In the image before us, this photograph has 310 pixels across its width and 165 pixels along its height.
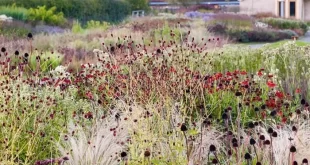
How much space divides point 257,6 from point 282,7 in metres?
1.64

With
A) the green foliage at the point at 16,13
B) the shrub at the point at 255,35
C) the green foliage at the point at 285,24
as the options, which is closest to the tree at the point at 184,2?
the green foliage at the point at 285,24

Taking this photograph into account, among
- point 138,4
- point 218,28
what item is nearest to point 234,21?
point 218,28

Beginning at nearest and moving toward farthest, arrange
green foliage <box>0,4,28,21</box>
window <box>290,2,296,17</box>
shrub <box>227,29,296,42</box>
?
green foliage <box>0,4,28,21</box>, shrub <box>227,29,296,42</box>, window <box>290,2,296,17</box>

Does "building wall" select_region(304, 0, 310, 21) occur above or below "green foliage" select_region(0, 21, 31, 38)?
below

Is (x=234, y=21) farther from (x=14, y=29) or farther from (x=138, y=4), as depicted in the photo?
(x=138, y=4)

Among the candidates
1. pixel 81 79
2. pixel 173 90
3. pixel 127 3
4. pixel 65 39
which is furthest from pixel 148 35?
pixel 127 3

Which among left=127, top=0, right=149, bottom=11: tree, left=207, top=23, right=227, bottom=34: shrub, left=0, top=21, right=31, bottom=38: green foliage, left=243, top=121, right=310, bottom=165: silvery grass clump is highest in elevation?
left=243, top=121, right=310, bottom=165: silvery grass clump

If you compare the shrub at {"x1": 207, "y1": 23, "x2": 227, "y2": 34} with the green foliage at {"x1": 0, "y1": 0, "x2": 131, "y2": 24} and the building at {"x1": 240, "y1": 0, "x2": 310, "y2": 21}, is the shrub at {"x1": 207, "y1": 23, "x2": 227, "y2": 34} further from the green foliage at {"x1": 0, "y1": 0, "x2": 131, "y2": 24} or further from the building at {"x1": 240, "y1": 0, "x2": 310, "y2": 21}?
the building at {"x1": 240, "y1": 0, "x2": 310, "y2": 21}

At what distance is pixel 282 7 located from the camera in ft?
124

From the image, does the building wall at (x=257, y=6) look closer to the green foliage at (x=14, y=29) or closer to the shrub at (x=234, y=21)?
the shrub at (x=234, y=21)

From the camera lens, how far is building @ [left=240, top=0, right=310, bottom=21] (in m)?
37.2

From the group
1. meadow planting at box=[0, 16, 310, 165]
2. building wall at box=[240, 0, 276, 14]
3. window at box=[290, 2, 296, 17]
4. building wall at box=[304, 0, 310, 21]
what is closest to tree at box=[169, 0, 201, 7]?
building wall at box=[240, 0, 276, 14]

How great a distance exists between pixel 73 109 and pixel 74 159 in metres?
1.29

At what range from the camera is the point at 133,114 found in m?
4.85
